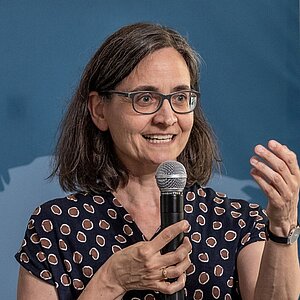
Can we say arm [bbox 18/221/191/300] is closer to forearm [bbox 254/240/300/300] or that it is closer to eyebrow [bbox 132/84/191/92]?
forearm [bbox 254/240/300/300]

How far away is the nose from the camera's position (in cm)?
210

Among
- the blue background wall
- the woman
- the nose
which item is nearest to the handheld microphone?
the woman

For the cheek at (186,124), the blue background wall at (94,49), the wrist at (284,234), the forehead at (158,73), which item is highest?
the blue background wall at (94,49)

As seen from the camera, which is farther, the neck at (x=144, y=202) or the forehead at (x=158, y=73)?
the neck at (x=144, y=202)

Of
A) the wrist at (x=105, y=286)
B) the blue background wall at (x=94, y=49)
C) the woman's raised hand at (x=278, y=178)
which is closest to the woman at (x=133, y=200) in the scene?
the wrist at (x=105, y=286)

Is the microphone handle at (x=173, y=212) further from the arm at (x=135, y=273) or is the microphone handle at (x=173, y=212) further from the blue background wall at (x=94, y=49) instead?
the blue background wall at (x=94, y=49)

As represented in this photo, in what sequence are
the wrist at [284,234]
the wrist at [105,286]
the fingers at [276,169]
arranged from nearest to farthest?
1. the fingers at [276,169]
2. the wrist at [284,234]
3. the wrist at [105,286]

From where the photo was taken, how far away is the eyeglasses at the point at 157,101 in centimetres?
212

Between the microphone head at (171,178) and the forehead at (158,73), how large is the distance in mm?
316

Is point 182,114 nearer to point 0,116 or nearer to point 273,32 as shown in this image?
point 0,116

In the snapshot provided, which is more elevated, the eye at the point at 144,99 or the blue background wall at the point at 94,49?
the blue background wall at the point at 94,49

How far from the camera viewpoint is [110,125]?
2260 millimetres

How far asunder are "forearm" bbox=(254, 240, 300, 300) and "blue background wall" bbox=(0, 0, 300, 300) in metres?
1.21

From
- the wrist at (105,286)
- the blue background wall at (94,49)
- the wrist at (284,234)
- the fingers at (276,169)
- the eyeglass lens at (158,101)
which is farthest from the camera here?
the blue background wall at (94,49)
